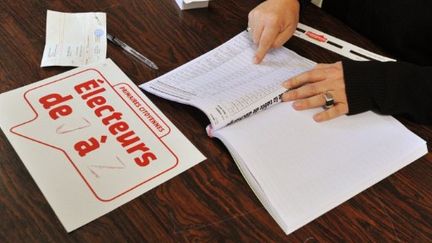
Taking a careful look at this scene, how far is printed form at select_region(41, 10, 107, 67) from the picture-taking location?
908 mm

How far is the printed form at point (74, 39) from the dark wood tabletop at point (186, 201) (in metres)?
0.02

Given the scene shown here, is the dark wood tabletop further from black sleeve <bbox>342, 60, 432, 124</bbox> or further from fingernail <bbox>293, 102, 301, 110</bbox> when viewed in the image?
fingernail <bbox>293, 102, 301, 110</bbox>

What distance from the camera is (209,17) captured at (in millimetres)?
1095

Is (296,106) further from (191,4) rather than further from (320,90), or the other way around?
(191,4)

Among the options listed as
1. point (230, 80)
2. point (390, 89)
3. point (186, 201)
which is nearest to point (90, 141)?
point (186, 201)

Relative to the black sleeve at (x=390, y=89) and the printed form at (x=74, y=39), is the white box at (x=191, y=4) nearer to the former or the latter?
the printed form at (x=74, y=39)

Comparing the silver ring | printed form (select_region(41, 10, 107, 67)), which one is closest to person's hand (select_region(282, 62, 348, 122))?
the silver ring

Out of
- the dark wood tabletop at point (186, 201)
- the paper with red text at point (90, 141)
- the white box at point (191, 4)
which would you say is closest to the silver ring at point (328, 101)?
the dark wood tabletop at point (186, 201)

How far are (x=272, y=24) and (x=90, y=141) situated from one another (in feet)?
1.66

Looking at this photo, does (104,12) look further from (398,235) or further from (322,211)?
(398,235)

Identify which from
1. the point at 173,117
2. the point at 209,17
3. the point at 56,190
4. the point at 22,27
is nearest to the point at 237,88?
the point at 173,117

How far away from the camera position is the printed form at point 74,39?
0.91 m

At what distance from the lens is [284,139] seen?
80 centimetres

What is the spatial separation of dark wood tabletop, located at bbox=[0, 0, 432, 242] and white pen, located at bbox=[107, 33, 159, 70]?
1 cm
